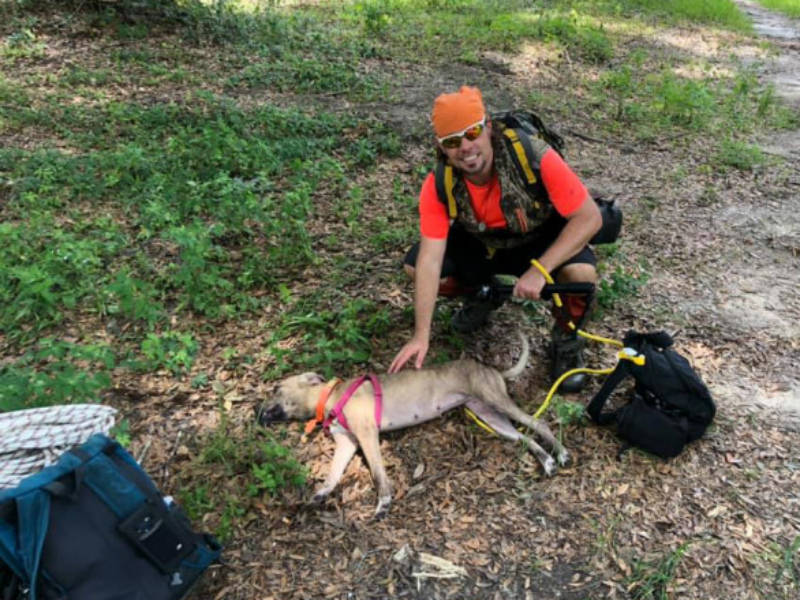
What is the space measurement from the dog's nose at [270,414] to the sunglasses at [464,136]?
1.93 meters

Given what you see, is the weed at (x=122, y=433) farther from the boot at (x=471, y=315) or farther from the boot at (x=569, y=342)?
the boot at (x=569, y=342)

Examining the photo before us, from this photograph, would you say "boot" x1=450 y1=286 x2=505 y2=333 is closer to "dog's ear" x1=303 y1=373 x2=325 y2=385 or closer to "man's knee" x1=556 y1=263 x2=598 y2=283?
"man's knee" x1=556 y1=263 x2=598 y2=283

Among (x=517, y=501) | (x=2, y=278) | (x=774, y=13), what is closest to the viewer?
(x=517, y=501)

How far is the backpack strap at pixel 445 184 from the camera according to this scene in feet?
11.5

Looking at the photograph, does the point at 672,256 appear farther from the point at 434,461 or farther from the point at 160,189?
the point at 160,189

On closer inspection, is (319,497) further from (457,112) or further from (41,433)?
(457,112)

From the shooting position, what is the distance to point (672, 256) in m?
5.53

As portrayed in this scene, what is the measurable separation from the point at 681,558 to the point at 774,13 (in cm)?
2328

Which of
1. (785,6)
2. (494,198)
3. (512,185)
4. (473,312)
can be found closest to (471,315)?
(473,312)

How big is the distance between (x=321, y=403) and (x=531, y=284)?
1523 millimetres

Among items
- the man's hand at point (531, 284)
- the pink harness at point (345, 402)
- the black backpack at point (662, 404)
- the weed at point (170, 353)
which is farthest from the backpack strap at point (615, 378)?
the weed at point (170, 353)

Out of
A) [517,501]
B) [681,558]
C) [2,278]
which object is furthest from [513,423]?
[2,278]

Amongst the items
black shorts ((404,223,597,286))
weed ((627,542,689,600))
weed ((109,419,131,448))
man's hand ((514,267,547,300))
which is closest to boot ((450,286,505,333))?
black shorts ((404,223,597,286))

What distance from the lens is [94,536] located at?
2.30m
